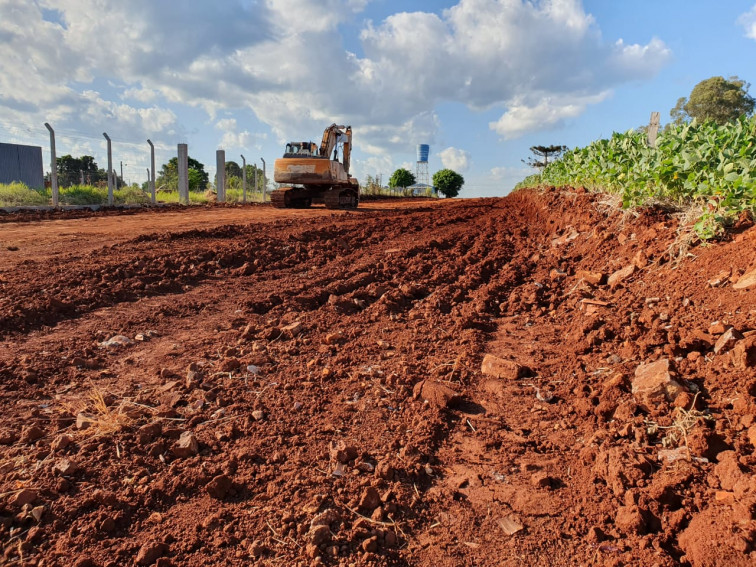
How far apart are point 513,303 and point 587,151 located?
8.42m

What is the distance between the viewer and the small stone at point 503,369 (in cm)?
353

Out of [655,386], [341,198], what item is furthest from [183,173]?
[655,386]

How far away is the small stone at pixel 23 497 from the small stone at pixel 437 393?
2103 millimetres

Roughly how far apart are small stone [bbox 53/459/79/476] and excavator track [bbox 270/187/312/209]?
665 inches

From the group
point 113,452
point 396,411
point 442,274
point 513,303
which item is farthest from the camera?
point 442,274

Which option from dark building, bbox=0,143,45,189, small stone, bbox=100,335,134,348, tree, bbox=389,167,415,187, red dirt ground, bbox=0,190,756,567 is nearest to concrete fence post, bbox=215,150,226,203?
dark building, bbox=0,143,45,189

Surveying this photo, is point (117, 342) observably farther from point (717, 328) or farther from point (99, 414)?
point (717, 328)

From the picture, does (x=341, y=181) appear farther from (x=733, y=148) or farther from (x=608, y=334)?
(x=608, y=334)

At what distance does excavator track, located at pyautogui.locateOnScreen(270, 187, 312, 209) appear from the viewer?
1875cm

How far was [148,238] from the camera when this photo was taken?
28.0 ft

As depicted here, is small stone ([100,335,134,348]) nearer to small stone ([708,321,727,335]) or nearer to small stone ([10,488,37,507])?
small stone ([10,488,37,507])

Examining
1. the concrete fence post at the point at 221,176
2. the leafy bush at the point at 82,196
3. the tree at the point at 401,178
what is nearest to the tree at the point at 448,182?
the tree at the point at 401,178

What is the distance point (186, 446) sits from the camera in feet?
8.63

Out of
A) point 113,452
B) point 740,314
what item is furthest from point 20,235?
point 740,314
